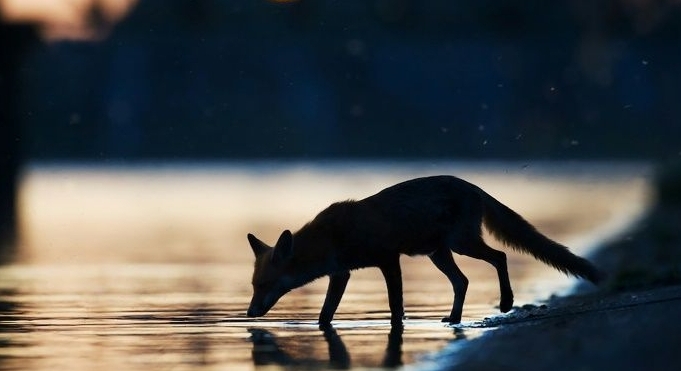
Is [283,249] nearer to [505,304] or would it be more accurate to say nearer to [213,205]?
[505,304]

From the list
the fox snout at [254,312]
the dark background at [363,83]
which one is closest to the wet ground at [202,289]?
the fox snout at [254,312]

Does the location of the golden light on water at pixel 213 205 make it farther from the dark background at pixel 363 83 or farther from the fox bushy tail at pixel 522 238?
the dark background at pixel 363 83

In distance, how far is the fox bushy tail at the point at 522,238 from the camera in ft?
50.5

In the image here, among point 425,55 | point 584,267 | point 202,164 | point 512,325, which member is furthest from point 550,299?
point 425,55

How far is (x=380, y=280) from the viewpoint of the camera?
63.0 ft

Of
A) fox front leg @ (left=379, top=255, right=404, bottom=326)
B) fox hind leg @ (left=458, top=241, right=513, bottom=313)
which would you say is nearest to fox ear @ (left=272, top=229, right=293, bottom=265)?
fox front leg @ (left=379, top=255, right=404, bottom=326)

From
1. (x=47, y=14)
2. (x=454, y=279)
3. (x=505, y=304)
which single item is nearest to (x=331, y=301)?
(x=454, y=279)

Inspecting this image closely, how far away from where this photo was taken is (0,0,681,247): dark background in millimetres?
81062

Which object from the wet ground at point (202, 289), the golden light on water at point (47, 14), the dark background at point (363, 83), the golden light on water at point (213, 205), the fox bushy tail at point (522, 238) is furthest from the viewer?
the dark background at point (363, 83)

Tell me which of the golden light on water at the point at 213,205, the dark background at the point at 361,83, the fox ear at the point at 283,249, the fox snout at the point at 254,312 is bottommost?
the fox snout at the point at 254,312

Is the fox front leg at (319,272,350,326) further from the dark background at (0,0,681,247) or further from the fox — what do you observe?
the dark background at (0,0,681,247)

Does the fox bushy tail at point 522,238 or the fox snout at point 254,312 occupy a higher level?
the fox bushy tail at point 522,238

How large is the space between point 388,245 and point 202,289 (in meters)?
3.57

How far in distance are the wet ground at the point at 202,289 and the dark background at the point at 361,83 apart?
127 feet
